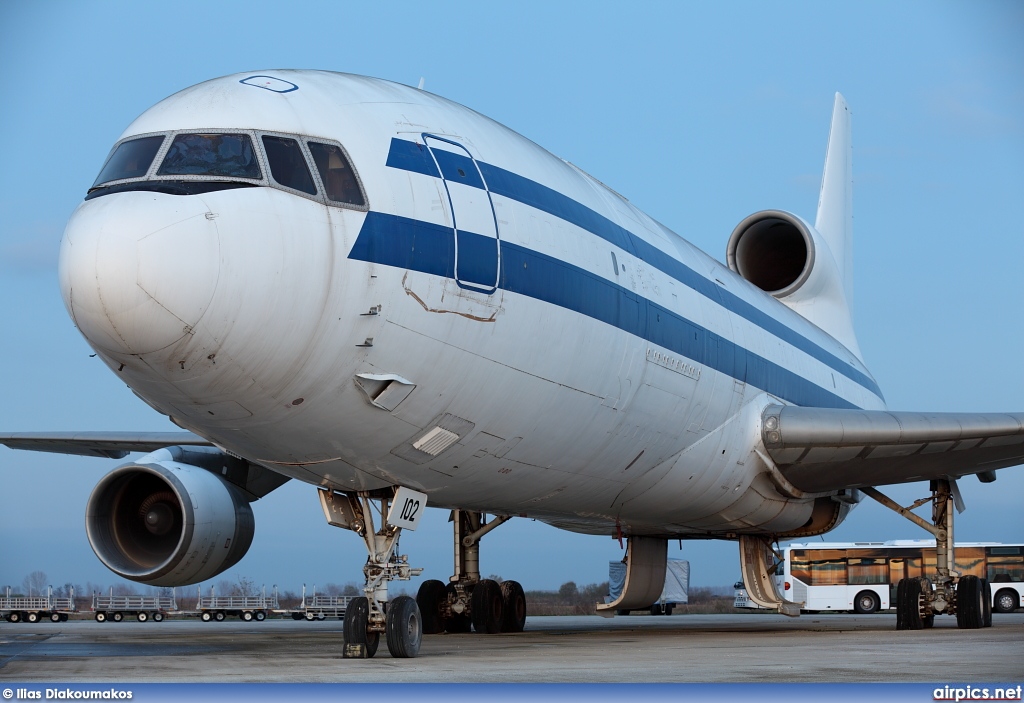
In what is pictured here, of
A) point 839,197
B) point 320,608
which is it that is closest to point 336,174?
point 839,197

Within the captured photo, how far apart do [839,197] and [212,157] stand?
20.7m

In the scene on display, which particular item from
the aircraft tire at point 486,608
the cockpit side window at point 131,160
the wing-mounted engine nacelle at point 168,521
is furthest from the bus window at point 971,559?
the cockpit side window at point 131,160

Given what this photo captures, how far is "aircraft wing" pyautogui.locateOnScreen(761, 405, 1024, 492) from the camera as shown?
A: 14023 mm

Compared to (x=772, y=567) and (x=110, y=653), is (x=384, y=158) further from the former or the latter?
(x=772, y=567)

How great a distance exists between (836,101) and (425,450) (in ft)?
69.7

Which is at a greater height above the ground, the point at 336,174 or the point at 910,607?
the point at 336,174

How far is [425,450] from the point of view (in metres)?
9.15

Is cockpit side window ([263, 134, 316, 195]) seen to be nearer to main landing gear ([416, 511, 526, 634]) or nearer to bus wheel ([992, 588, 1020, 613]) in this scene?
main landing gear ([416, 511, 526, 634])

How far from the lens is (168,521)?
13461 millimetres

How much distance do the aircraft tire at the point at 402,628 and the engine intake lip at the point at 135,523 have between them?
15.0 feet

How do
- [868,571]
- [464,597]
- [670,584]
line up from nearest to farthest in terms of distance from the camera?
1. [464,597]
2. [868,571]
3. [670,584]

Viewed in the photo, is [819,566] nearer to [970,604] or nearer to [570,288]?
[970,604]

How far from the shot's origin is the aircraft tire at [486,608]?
16.9 meters

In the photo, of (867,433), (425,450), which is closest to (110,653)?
(425,450)
